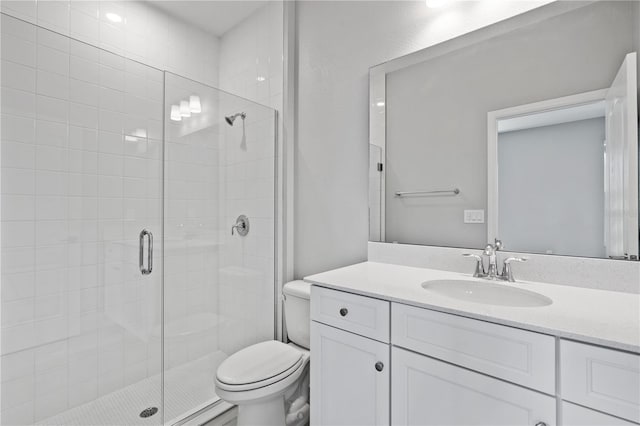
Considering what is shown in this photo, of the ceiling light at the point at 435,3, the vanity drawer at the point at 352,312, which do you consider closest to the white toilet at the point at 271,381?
the vanity drawer at the point at 352,312

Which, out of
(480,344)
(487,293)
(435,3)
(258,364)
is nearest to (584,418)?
(480,344)

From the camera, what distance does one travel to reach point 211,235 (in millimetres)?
1973

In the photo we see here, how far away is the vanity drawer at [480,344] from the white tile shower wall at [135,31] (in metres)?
2.22

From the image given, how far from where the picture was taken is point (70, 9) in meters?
1.73

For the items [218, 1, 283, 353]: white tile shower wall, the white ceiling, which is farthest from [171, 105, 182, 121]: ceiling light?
the white ceiling

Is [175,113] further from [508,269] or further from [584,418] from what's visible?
[584,418]

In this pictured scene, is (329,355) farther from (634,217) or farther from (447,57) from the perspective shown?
(447,57)

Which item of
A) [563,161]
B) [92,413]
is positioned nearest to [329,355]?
[563,161]

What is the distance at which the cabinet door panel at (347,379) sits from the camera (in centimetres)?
106

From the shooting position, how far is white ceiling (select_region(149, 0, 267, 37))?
2156mm

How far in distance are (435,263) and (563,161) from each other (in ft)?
2.09

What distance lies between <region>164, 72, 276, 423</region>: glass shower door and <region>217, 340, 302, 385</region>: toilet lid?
0.45m

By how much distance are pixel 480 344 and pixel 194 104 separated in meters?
1.89

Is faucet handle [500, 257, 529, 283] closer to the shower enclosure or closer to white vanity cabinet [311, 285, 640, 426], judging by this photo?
white vanity cabinet [311, 285, 640, 426]
